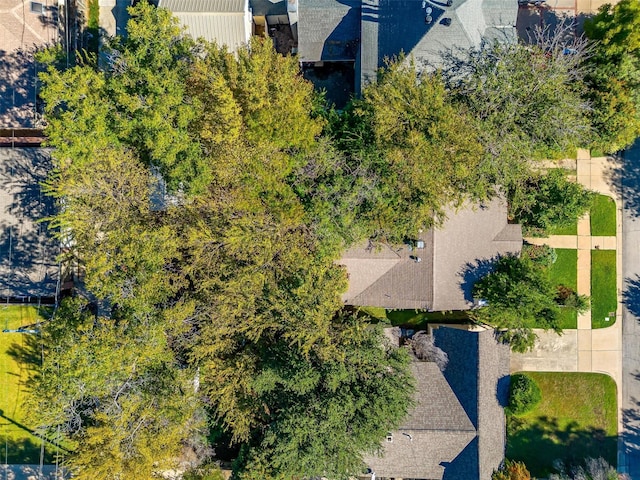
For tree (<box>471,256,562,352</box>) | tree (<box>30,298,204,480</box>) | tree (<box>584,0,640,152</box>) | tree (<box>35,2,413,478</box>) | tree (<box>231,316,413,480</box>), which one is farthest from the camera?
tree (<box>471,256,562,352</box>)

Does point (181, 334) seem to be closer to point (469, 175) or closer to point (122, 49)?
point (122, 49)

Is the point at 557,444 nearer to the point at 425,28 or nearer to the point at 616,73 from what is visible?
the point at 616,73

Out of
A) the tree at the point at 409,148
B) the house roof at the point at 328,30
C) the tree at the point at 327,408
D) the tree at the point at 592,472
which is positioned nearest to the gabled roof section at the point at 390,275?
the tree at the point at 409,148

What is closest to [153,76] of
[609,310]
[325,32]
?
[325,32]

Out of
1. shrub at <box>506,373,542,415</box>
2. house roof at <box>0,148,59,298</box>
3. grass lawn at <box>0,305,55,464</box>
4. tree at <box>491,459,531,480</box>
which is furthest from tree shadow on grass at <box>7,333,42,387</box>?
shrub at <box>506,373,542,415</box>

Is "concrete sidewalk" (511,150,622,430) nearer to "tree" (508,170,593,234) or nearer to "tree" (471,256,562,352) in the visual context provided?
"tree" (508,170,593,234)

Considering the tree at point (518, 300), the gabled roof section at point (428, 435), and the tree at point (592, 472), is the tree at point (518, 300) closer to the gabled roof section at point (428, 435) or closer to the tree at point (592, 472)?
the gabled roof section at point (428, 435)
